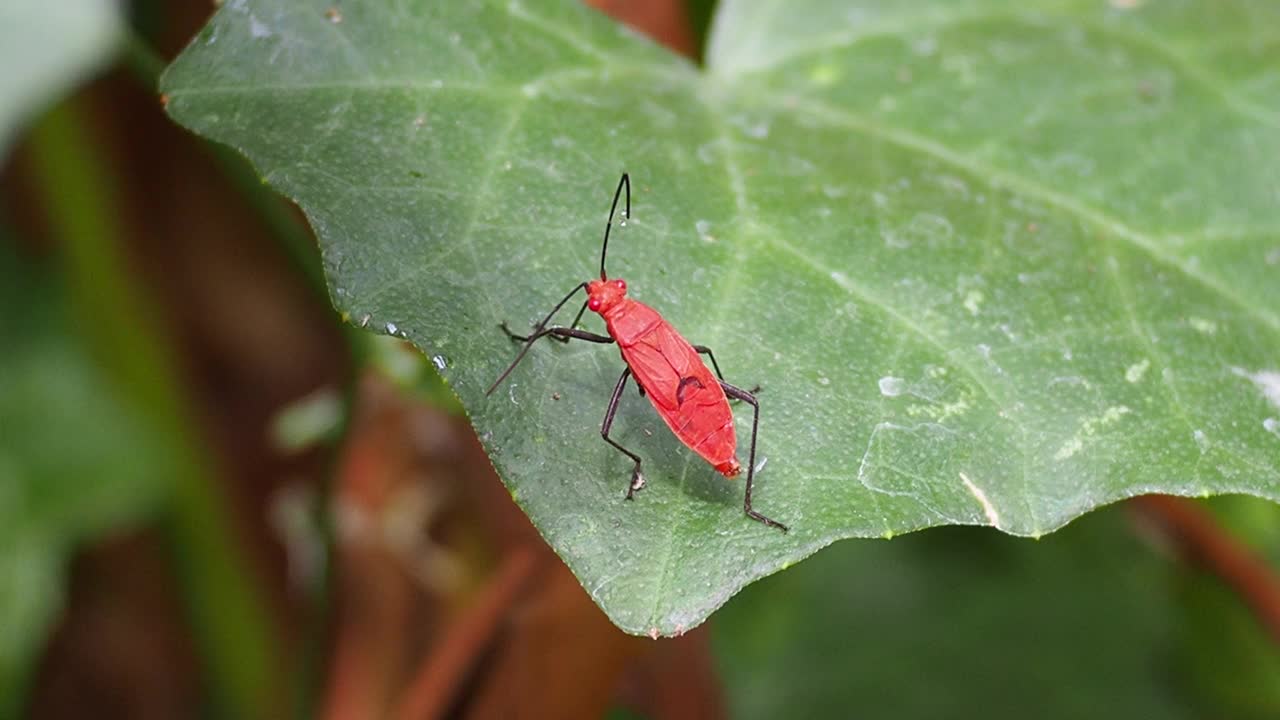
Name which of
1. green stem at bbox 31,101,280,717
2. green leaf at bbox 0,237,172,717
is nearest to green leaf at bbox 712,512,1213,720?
green stem at bbox 31,101,280,717

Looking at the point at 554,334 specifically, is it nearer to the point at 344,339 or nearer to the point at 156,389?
the point at 344,339

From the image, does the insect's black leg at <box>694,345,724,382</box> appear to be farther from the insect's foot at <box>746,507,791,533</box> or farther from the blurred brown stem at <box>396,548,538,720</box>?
the blurred brown stem at <box>396,548,538,720</box>

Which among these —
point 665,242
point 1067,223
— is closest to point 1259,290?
point 1067,223

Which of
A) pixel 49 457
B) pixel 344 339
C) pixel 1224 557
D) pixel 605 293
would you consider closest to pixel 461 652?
pixel 344 339

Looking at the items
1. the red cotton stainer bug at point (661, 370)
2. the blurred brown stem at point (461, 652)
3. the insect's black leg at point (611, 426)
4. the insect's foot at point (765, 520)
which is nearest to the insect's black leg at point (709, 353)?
the red cotton stainer bug at point (661, 370)

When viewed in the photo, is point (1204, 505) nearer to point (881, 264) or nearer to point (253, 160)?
point (881, 264)

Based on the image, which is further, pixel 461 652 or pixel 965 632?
pixel 965 632

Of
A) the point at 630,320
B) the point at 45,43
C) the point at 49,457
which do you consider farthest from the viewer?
the point at 49,457
